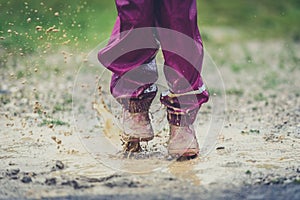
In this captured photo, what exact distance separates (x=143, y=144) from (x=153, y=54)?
1.96 ft

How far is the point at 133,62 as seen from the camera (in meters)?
3.82

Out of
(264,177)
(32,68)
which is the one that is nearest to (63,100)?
(32,68)

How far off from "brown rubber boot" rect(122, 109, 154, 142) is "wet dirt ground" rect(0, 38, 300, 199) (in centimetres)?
10

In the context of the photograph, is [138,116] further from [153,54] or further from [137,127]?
[153,54]

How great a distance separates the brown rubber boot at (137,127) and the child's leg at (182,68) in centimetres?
11

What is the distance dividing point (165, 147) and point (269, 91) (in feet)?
7.58

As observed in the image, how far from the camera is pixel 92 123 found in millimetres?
4953

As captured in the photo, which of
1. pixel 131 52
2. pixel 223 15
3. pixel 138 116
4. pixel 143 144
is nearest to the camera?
pixel 131 52

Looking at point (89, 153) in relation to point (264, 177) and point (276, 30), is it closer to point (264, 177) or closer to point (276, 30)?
point (264, 177)

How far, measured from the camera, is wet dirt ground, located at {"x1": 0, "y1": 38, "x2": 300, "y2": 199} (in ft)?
11.2

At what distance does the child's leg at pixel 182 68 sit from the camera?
3760mm

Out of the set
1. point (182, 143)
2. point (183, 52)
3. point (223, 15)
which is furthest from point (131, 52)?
point (223, 15)

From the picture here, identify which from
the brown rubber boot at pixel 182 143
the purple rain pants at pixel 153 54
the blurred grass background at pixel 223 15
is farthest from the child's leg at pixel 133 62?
the blurred grass background at pixel 223 15

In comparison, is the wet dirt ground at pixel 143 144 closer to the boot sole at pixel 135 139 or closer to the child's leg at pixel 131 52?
the boot sole at pixel 135 139
